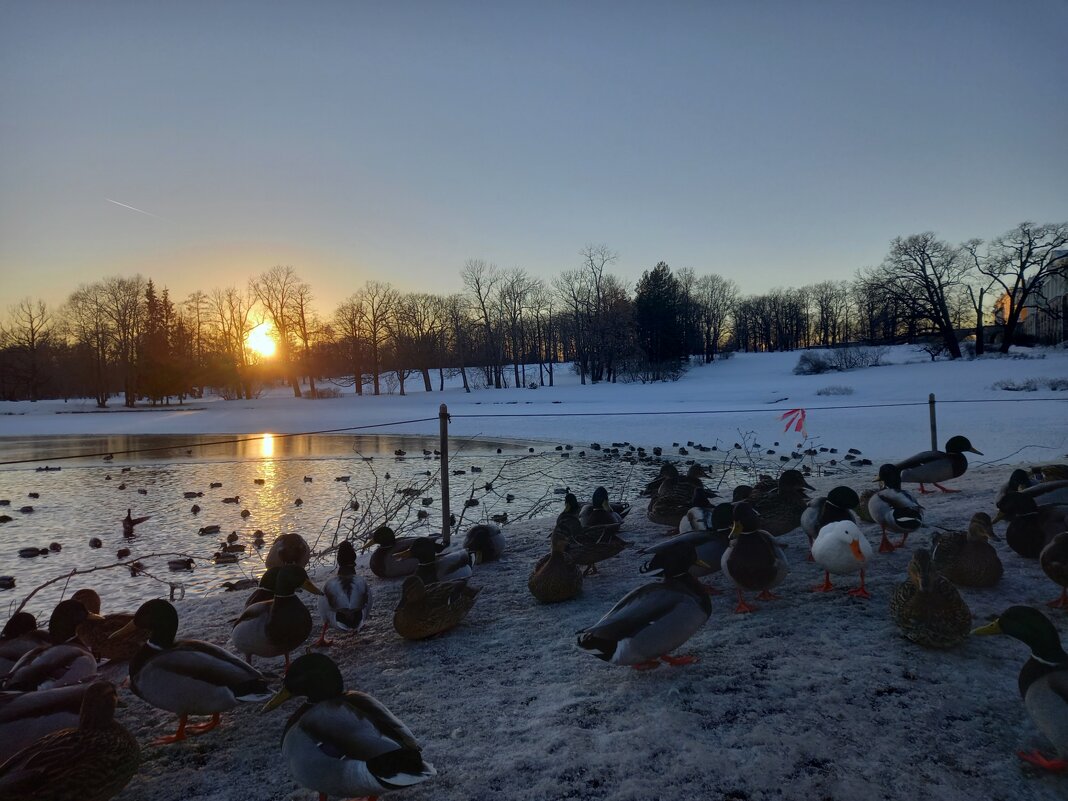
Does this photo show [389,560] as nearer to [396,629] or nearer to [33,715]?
[396,629]

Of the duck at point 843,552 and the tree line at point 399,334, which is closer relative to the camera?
the duck at point 843,552

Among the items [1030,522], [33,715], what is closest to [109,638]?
[33,715]

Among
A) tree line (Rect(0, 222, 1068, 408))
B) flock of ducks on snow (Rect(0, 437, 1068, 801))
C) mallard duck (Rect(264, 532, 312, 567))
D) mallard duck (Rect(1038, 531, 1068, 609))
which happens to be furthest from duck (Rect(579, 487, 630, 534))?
tree line (Rect(0, 222, 1068, 408))

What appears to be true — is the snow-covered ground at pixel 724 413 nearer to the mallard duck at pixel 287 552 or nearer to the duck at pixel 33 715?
the mallard duck at pixel 287 552

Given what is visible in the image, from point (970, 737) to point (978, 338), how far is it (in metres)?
45.9

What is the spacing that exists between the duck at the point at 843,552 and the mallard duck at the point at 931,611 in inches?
32.8

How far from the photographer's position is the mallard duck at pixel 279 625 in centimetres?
367

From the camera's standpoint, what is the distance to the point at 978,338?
38.8m

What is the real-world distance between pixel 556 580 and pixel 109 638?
3.09m

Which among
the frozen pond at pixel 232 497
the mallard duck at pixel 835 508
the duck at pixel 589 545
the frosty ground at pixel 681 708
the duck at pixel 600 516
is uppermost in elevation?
the mallard duck at pixel 835 508

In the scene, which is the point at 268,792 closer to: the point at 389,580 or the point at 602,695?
the point at 602,695

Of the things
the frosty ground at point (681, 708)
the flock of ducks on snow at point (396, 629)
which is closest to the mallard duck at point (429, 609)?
the flock of ducks on snow at point (396, 629)

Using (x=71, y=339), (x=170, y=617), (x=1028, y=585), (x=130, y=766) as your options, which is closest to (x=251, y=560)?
(x=170, y=617)

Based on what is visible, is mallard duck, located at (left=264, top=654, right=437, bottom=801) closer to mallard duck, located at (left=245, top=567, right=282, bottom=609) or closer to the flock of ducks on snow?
the flock of ducks on snow
